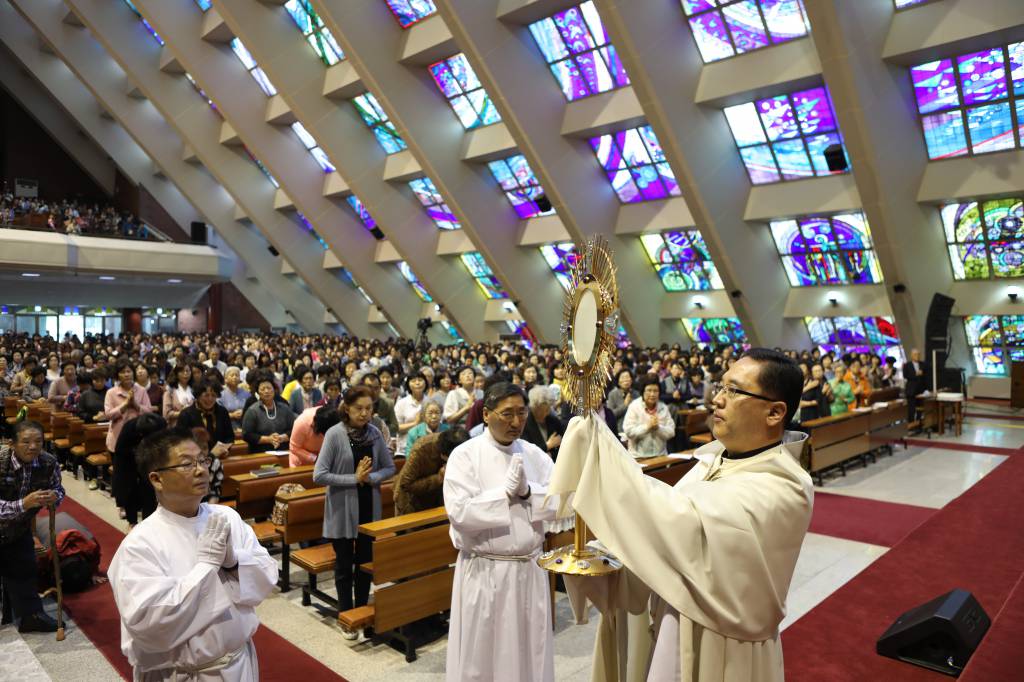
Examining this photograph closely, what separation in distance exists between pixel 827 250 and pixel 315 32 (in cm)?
1472

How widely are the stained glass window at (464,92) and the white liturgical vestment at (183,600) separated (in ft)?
57.6

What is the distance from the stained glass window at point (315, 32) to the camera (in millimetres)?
20406

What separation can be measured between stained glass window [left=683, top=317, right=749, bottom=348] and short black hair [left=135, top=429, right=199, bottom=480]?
19.1 m

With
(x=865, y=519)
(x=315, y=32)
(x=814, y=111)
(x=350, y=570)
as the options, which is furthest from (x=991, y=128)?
(x=315, y=32)

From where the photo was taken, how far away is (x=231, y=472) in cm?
687

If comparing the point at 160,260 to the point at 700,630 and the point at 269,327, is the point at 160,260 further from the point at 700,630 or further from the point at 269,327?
the point at 700,630

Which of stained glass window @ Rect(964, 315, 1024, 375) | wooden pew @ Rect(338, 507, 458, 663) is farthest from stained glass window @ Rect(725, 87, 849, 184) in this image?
wooden pew @ Rect(338, 507, 458, 663)

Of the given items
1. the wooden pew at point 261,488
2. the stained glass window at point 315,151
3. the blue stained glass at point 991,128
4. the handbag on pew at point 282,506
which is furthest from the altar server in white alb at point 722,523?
the stained glass window at point 315,151

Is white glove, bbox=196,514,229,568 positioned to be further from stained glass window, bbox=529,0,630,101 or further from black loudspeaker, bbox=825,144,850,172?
stained glass window, bbox=529,0,630,101

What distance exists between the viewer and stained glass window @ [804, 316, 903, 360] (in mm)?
18344

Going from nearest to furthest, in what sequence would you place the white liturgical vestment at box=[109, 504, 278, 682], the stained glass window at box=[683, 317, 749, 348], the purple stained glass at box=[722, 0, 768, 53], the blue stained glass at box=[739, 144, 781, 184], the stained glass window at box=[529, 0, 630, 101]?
the white liturgical vestment at box=[109, 504, 278, 682]
the purple stained glass at box=[722, 0, 768, 53]
the stained glass window at box=[529, 0, 630, 101]
the blue stained glass at box=[739, 144, 781, 184]
the stained glass window at box=[683, 317, 749, 348]

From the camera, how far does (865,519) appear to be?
751 centimetres

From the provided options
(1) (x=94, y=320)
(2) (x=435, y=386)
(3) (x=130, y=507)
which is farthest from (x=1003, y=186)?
(1) (x=94, y=320)

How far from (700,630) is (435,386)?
8.76 meters
